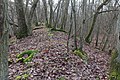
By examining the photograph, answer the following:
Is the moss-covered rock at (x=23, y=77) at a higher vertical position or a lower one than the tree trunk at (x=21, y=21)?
lower

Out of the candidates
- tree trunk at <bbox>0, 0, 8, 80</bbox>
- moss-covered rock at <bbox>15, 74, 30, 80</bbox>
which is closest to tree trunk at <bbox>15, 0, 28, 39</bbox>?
moss-covered rock at <bbox>15, 74, 30, 80</bbox>

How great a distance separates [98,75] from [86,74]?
2.32 ft

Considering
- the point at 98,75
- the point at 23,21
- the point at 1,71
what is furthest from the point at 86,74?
the point at 23,21

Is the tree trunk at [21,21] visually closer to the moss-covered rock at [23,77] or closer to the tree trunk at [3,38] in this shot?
the moss-covered rock at [23,77]

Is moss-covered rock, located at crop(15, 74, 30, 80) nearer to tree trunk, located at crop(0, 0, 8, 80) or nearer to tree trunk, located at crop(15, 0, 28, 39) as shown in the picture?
tree trunk, located at crop(0, 0, 8, 80)

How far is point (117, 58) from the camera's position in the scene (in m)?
6.50

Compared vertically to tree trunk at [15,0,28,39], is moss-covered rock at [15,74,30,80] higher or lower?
lower

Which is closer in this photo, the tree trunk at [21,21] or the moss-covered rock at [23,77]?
the moss-covered rock at [23,77]

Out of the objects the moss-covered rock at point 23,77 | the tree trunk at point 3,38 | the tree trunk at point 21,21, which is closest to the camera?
the tree trunk at point 3,38

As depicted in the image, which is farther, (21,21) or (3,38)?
(21,21)

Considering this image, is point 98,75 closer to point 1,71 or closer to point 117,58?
point 117,58

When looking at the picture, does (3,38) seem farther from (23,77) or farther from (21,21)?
(21,21)

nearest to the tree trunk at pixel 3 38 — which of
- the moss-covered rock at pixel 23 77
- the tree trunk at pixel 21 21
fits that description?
the moss-covered rock at pixel 23 77

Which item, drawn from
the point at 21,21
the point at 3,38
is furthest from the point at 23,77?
the point at 21,21
